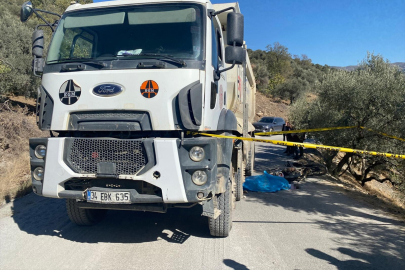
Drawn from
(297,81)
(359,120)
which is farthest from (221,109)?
(297,81)

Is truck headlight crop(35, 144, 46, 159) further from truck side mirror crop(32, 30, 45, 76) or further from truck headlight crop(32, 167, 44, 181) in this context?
truck side mirror crop(32, 30, 45, 76)

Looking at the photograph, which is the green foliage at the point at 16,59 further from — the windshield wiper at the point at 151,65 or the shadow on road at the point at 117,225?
the windshield wiper at the point at 151,65

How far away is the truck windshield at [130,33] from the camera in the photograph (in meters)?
4.19

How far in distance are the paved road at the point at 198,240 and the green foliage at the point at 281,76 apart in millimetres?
A: 33295

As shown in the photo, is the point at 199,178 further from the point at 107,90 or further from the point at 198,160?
the point at 107,90

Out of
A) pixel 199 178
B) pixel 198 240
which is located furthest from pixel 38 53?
pixel 198 240

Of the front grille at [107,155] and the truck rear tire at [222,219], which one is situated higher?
the front grille at [107,155]

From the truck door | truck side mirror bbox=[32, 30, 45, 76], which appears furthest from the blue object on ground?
truck side mirror bbox=[32, 30, 45, 76]

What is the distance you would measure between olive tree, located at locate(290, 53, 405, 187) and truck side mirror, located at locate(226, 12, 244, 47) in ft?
17.7

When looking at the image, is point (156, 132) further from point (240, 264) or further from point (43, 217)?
point (43, 217)

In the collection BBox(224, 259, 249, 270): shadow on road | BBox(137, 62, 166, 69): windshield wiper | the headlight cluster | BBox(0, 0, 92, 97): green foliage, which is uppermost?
BBox(0, 0, 92, 97): green foliage

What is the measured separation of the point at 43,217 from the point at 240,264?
3.46 metres

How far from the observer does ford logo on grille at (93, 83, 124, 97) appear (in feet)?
13.0

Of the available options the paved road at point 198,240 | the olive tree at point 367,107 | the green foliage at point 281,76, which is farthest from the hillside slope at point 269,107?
the paved road at point 198,240
